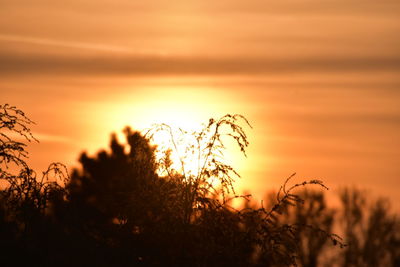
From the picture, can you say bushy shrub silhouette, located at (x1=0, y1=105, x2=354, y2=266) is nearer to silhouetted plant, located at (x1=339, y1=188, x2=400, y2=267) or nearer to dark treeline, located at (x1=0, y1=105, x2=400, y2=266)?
dark treeline, located at (x1=0, y1=105, x2=400, y2=266)

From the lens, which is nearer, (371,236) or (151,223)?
(151,223)

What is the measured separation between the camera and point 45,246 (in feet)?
60.2

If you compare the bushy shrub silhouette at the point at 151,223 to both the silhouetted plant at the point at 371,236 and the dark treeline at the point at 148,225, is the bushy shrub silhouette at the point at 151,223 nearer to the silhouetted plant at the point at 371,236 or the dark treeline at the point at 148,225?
the dark treeline at the point at 148,225

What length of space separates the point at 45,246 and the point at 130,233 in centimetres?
169

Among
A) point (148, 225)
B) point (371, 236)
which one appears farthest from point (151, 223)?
point (371, 236)

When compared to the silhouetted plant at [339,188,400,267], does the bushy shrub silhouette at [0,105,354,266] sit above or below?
below

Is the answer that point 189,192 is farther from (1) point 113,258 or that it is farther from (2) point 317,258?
(2) point 317,258

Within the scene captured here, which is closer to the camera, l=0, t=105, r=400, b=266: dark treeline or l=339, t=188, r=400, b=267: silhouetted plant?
l=0, t=105, r=400, b=266: dark treeline

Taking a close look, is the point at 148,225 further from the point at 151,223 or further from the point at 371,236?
the point at 371,236

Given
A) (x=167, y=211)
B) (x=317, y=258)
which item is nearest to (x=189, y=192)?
(x=167, y=211)

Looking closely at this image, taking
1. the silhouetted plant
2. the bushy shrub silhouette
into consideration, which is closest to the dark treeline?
the bushy shrub silhouette

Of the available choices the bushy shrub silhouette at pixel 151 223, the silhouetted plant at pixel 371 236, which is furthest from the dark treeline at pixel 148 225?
the silhouetted plant at pixel 371 236

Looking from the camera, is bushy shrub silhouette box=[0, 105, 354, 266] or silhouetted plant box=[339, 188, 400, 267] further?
silhouetted plant box=[339, 188, 400, 267]

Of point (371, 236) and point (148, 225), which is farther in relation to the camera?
point (371, 236)
